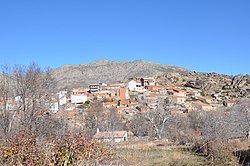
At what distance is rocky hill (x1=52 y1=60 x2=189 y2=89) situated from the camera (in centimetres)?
12562

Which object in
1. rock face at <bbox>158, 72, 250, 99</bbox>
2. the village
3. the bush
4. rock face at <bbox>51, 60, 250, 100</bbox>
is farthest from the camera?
rock face at <bbox>51, 60, 250, 100</bbox>

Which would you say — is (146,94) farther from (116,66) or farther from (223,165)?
(116,66)

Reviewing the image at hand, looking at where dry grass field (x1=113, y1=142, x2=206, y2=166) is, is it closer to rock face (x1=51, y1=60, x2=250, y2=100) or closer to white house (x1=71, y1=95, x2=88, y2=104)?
white house (x1=71, y1=95, x2=88, y2=104)

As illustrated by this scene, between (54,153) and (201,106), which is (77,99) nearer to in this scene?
(201,106)

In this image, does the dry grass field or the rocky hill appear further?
the rocky hill

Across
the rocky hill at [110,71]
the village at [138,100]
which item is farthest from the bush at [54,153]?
the rocky hill at [110,71]

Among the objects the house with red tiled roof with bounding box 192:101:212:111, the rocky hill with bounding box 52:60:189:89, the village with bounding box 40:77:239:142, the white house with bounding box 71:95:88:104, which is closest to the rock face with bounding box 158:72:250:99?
the village with bounding box 40:77:239:142

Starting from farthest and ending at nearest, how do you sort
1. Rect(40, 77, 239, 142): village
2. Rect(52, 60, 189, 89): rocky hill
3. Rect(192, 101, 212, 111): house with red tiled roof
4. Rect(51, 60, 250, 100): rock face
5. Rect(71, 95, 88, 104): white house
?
Rect(52, 60, 189, 89): rocky hill → Rect(51, 60, 250, 100): rock face → Rect(71, 95, 88, 104): white house → Rect(192, 101, 212, 111): house with red tiled roof → Rect(40, 77, 239, 142): village

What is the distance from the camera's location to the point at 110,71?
141000 mm

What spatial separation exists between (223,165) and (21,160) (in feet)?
30.4

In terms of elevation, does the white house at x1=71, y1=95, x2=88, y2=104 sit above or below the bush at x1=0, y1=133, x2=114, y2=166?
above

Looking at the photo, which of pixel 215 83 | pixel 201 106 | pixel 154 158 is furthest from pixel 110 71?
pixel 154 158

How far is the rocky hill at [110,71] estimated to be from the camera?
126 meters

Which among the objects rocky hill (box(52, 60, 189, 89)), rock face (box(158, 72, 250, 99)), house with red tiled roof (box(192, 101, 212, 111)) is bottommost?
house with red tiled roof (box(192, 101, 212, 111))
